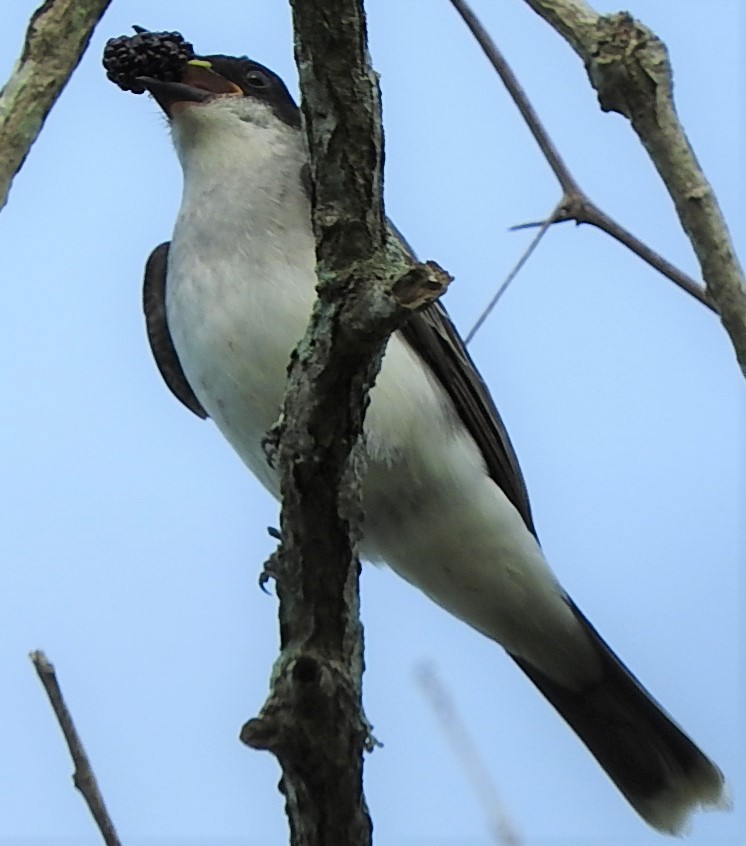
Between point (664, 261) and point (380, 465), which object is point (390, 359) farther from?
point (664, 261)

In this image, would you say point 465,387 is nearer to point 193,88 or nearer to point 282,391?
point 282,391

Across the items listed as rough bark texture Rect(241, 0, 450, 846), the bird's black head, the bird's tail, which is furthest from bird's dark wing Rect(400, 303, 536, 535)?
rough bark texture Rect(241, 0, 450, 846)

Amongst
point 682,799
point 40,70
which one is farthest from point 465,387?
point 40,70

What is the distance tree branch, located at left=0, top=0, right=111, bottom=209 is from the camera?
276cm

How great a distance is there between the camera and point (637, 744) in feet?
17.1

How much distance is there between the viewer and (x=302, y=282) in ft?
14.3

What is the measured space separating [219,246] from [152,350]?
930 millimetres

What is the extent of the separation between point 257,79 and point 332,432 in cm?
259

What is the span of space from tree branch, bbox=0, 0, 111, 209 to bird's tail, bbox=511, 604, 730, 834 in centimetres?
283

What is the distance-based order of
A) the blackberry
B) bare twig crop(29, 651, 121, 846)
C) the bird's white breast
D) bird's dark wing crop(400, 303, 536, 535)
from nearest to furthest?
bare twig crop(29, 651, 121, 846) → the blackberry → the bird's white breast → bird's dark wing crop(400, 303, 536, 535)

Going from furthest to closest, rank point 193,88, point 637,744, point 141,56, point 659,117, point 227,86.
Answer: point 637,744, point 227,86, point 193,88, point 141,56, point 659,117

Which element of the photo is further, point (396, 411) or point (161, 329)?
point (161, 329)

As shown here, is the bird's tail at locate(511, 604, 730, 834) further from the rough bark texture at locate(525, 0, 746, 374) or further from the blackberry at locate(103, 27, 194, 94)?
the rough bark texture at locate(525, 0, 746, 374)

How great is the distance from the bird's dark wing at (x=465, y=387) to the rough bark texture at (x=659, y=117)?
1738mm
